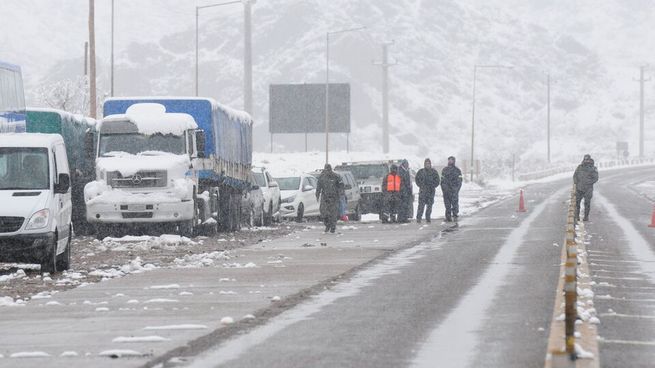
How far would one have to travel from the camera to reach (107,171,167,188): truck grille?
33.7 metres

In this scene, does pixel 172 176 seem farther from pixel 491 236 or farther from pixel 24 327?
pixel 24 327

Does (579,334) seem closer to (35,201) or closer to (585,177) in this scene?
(35,201)

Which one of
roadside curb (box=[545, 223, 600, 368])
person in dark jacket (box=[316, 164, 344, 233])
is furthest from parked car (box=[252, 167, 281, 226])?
roadside curb (box=[545, 223, 600, 368])

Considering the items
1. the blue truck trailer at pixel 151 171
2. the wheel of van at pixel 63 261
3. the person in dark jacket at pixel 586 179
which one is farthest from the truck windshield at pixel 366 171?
the wheel of van at pixel 63 261

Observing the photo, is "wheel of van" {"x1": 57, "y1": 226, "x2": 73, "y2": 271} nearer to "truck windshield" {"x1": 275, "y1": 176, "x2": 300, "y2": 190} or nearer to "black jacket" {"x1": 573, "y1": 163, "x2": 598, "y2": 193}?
"black jacket" {"x1": 573, "y1": 163, "x2": 598, "y2": 193}

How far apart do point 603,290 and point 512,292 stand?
1.11 meters

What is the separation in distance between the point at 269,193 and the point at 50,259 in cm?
2102

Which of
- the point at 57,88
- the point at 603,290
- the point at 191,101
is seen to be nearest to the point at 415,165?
the point at 57,88

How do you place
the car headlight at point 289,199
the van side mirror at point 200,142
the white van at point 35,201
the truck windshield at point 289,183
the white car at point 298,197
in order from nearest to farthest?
the white van at point 35,201
the van side mirror at point 200,142
the white car at point 298,197
the car headlight at point 289,199
the truck windshield at point 289,183

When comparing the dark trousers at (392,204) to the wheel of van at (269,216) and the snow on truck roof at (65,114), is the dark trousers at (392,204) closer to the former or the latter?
the wheel of van at (269,216)

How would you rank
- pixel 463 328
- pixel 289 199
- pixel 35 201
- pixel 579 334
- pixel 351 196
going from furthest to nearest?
pixel 289 199, pixel 351 196, pixel 35 201, pixel 463 328, pixel 579 334

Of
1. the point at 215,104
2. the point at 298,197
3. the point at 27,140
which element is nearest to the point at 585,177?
the point at 298,197

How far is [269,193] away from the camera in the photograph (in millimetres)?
43812

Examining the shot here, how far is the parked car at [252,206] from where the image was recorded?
132 ft
